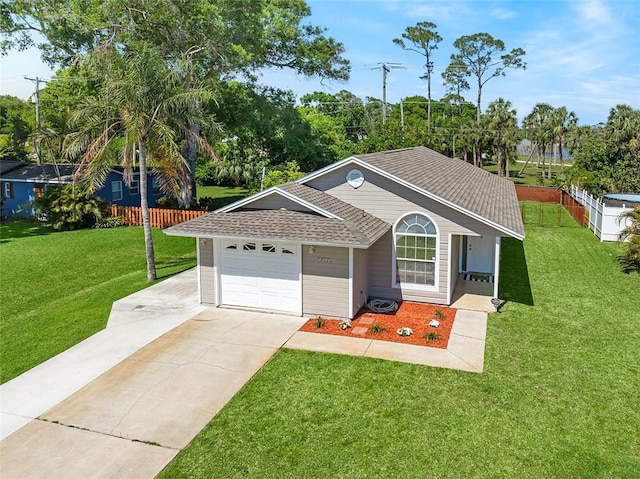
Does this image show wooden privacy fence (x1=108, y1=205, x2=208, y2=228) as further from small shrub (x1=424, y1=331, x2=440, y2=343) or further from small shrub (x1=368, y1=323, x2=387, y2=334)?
small shrub (x1=424, y1=331, x2=440, y2=343)

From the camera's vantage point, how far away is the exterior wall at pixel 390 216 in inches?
523

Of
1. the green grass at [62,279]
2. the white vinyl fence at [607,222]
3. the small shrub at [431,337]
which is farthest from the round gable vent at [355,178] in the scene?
the white vinyl fence at [607,222]

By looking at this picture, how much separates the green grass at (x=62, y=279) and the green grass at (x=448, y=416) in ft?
17.7

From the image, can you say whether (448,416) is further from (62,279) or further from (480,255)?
(62,279)

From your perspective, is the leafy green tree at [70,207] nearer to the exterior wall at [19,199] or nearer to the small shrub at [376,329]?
the exterior wall at [19,199]

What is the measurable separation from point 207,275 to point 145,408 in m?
5.50

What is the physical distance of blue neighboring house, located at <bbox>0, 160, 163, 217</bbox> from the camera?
28.5 meters

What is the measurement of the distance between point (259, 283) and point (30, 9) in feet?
77.5

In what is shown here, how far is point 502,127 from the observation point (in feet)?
167

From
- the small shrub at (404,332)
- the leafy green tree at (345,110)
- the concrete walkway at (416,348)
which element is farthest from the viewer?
the leafy green tree at (345,110)

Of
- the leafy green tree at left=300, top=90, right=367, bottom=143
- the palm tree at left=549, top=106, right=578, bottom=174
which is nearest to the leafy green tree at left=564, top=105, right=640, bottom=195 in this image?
the palm tree at left=549, top=106, right=578, bottom=174

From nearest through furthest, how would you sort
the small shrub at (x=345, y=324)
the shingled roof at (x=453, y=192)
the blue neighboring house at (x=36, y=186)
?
the small shrub at (x=345, y=324) < the shingled roof at (x=453, y=192) < the blue neighboring house at (x=36, y=186)

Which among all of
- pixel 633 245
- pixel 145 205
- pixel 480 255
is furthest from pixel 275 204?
pixel 633 245

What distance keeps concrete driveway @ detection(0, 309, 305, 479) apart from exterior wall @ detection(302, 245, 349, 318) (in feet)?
3.21
